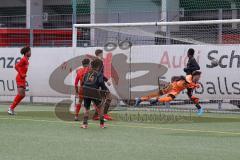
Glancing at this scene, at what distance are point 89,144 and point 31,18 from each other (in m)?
16.6

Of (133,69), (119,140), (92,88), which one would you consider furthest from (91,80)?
(133,69)

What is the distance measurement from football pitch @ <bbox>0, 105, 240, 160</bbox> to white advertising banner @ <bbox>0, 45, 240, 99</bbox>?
2.77 m

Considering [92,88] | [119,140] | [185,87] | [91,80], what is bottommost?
[119,140]

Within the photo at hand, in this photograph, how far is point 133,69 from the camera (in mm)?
20922

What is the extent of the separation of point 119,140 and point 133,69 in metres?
8.83

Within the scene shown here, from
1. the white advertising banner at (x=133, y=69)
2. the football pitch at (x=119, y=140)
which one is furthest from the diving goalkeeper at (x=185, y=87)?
the football pitch at (x=119, y=140)

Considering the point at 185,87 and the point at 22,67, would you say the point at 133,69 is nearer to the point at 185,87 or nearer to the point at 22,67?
the point at 185,87

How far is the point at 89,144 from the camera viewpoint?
37.9 feet

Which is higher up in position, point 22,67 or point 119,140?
point 22,67

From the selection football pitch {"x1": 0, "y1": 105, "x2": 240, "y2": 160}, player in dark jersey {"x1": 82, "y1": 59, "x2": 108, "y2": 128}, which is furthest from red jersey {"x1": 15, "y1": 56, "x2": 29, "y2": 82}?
player in dark jersey {"x1": 82, "y1": 59, "x2": 108, "y2": 128}

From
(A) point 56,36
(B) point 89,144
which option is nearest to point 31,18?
(A) point 56,36

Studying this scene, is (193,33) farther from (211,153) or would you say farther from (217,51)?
(211,153)

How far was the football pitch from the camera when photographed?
10211 millimetres

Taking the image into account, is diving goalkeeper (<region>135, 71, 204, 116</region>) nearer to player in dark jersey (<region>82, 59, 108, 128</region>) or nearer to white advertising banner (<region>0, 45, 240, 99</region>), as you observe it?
white advertising banner (<region>0, 45, 240, 99</region>)
